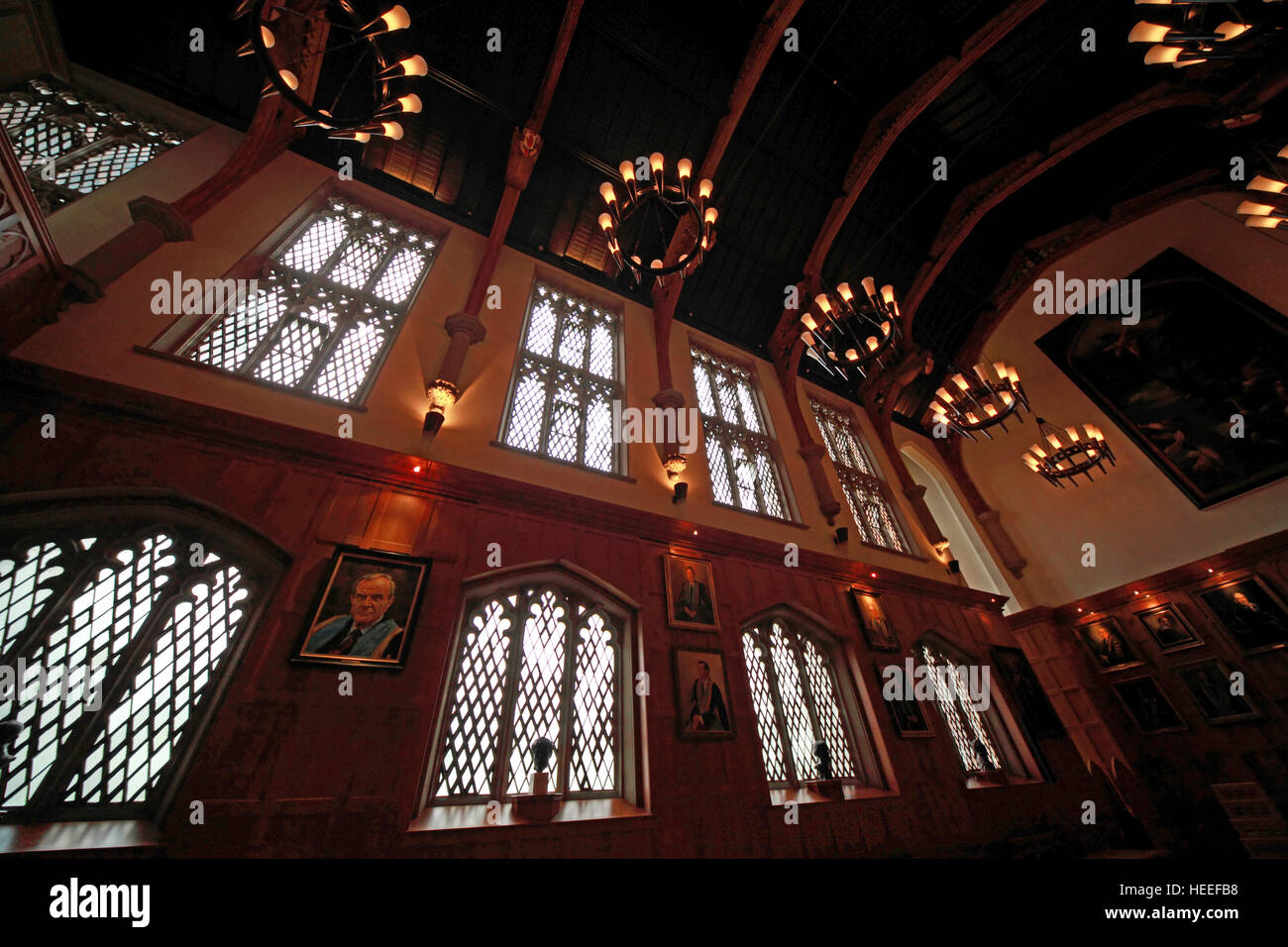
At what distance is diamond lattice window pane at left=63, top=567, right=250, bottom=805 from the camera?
2.92 meters

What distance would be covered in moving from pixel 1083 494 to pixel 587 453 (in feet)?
39.0

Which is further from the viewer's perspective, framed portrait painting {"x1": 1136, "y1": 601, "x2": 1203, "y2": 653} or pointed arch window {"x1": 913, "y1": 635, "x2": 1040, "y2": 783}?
framed portrait painting {"x1": 1136, "y1": 601, "x2": 1203, "y2": 653}

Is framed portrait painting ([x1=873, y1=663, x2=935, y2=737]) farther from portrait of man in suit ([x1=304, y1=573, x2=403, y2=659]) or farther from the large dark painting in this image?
the large dark painting

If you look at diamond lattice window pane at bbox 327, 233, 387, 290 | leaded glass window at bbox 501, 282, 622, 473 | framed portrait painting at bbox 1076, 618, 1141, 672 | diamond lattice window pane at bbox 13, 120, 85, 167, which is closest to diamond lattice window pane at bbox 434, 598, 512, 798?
leaded glass window at bbox 501, 282, 622, 473

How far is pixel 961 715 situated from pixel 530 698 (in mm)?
6715

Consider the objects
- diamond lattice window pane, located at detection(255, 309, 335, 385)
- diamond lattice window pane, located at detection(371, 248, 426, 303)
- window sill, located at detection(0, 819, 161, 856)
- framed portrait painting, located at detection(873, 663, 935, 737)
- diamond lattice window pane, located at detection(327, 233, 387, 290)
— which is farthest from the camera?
diamond lattice window pane, located at detection(371, 248, 426, 303)

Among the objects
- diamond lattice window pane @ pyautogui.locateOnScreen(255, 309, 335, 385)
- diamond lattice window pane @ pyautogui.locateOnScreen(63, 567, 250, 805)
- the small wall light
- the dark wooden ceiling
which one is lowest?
diamond lattice window pane @ pyautogui.locateOnScreen(63, 567, 250, 805)

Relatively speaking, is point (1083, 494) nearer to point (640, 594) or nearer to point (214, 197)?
point (640, 594)

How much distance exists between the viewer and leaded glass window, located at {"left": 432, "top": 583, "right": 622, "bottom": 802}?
12.7 ft

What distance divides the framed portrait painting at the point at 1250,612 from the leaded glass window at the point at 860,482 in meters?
5.33

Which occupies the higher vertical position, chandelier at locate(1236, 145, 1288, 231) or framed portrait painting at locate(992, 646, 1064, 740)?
chandelier at locate(1236, 145, 1288, 231)

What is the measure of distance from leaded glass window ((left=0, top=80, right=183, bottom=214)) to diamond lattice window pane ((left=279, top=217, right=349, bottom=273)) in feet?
5.46

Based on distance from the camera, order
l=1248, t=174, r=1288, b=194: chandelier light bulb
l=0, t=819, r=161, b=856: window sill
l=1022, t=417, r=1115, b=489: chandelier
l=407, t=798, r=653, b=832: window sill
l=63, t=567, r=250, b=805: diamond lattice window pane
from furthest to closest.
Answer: l=1022, t=417, r=1115, b=489: chandelier → l=1248, t=174, r=1288, b=194: chandelier light bulb → l=407, t=798, r=653, b=832: window sill → l=63, t=567, r=250, b=805: diamond lattice window pane → l=0, t=819, r=161, b=856: window sill
